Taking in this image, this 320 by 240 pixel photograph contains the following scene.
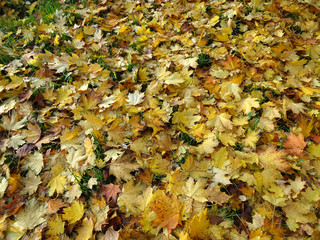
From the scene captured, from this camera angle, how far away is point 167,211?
124cm

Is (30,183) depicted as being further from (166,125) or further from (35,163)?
(166,125)

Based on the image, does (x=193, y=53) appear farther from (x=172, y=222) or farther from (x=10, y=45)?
(x=10, y=45)

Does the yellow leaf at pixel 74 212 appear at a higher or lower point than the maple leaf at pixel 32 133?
lower

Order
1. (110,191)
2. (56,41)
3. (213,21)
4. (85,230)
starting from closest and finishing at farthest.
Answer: (85,230), (110,191), (56,41), (213,21)

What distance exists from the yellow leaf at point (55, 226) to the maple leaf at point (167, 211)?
21.6 inches

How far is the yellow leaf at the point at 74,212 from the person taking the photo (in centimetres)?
129

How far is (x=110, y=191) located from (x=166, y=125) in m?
0.64

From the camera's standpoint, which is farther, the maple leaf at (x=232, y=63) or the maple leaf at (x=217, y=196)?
the maple leaf at (x=232, y=63)

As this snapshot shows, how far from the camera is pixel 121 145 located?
1563mm

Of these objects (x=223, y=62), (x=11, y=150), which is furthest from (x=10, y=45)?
(x=223, y=62)

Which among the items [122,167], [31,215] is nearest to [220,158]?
[122,167]

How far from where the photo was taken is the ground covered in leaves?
1295 millimetres

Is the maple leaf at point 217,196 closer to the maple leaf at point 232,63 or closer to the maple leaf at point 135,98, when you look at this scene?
the maple leaf at point 135,98

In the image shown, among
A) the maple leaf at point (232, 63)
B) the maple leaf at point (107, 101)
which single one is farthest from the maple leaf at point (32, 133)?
the maple leaf at point (232, 63)
